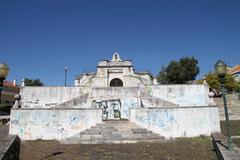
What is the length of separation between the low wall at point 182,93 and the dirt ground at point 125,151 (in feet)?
39.7

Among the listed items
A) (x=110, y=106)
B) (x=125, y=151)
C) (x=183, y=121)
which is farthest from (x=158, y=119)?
(x=110, y=106)

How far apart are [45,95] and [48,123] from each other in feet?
37.9

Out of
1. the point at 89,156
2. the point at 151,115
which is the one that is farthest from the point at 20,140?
the point at 151,115

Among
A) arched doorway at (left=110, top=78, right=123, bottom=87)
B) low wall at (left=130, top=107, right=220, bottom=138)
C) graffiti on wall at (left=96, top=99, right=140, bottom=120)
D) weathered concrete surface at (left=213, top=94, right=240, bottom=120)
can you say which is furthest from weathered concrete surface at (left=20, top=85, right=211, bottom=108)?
low wall at (left=130, top=107, right=220, bottom=138)

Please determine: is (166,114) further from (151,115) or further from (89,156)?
(89,156)

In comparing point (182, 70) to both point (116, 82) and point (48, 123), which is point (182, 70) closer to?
point (116, 82)

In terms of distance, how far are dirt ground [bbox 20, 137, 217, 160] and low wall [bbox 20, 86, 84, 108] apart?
12.1 meters

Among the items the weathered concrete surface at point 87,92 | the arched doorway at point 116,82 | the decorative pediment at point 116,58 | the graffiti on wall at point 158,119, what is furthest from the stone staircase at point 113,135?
the decorative pediment at point 116,58

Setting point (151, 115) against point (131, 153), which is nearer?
point (131, 153)

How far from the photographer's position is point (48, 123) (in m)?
14.8

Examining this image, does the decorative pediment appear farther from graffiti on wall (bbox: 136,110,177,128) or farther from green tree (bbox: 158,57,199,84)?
graffiti on wall (bbox: 136,110,177,128)

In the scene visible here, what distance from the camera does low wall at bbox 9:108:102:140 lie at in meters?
14.7

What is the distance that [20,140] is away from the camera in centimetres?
1441

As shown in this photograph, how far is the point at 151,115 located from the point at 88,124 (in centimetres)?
409
